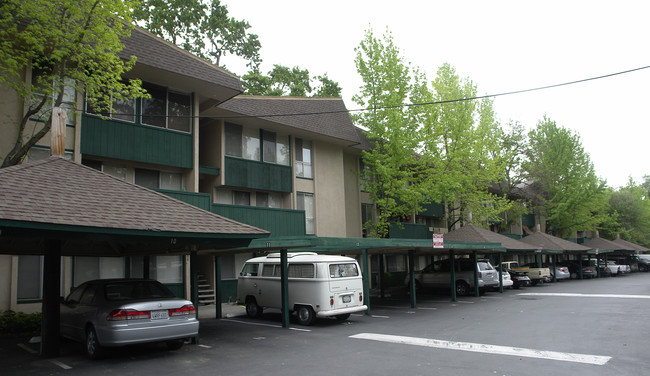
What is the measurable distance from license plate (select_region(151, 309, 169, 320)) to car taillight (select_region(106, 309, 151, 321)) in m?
0.16

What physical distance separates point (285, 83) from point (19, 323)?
99.8 feet

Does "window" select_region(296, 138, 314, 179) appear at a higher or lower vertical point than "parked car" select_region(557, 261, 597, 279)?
higher

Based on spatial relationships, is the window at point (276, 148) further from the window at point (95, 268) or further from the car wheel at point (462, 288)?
the car wheel at point (462, 288)

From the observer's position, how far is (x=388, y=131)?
83.1ft

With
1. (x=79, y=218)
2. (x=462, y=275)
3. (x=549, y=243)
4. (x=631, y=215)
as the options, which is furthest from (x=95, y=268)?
(x=631, y=215)

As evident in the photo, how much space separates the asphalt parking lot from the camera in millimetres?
7996

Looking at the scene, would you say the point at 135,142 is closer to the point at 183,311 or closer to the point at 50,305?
the point at 50,305

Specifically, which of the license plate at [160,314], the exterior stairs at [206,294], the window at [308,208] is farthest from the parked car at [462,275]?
the license plate at [160,314]

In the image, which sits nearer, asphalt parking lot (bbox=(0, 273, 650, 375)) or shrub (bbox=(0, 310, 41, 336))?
asphalt parking lot (bbox=(0, 273, 650, 375))

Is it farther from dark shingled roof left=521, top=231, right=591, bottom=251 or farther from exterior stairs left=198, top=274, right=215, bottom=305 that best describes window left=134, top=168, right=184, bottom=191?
dark shingled roof left=521, top=231, right=591, bottom=251

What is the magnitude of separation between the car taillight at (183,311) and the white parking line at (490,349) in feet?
13.6

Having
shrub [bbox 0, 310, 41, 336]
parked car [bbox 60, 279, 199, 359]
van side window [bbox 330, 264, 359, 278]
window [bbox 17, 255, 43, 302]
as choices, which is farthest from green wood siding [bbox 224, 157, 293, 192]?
parked car [bbox 60, 279, 199, 359]

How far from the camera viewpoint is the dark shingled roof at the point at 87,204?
7.84m

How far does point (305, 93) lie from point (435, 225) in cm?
1589
